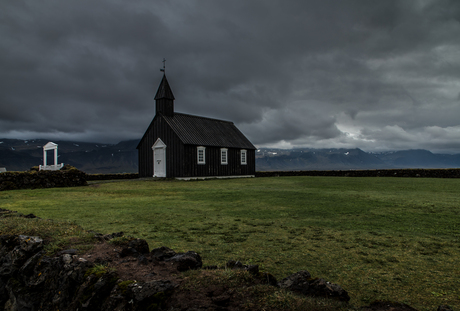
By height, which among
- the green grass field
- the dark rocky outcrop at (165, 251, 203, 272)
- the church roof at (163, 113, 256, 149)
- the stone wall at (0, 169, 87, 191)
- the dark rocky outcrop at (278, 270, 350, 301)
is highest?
the church roof at (163, 113, 256, 149)

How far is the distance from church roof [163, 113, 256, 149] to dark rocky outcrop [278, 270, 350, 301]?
3035 cm

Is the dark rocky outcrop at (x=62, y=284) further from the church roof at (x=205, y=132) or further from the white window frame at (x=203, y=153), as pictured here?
the white window frame at (x=203, y=153)

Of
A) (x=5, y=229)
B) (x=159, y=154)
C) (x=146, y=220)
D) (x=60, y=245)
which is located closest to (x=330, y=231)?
(x=146, y=220)

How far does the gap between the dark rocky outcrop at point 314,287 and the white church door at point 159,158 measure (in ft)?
107

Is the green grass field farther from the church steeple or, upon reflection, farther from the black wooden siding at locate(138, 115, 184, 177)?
the church steeple

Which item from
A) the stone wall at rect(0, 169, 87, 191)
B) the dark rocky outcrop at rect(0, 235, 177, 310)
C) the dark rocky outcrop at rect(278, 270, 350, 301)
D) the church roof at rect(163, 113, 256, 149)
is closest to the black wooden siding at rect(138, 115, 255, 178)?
the church roof at rect(163, 113, 256, 149)

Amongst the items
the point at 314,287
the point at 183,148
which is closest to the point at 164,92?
the point at 183,148

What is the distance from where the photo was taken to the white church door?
35.0 meters

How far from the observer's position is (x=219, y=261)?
16.5ft

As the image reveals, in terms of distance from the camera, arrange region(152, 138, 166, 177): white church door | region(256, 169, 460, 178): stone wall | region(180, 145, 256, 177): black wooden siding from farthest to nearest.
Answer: region(256, 169, 460, 178): stone wall, region(152, 138, 166, 177): white church door, region(180, 145, 256, 177): black wooden siding

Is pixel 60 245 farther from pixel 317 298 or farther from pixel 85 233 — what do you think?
pixel 317 298

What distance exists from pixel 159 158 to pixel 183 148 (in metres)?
4.17

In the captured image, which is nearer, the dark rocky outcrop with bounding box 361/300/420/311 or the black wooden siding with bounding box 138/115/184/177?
the dark rocky outcrop with bounding box 361/300/420/311

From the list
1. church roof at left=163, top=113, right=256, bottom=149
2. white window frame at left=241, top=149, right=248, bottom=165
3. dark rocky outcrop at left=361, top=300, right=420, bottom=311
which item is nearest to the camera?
dark rocky outcrop at left=361, top=300, right=420, bottom=311
